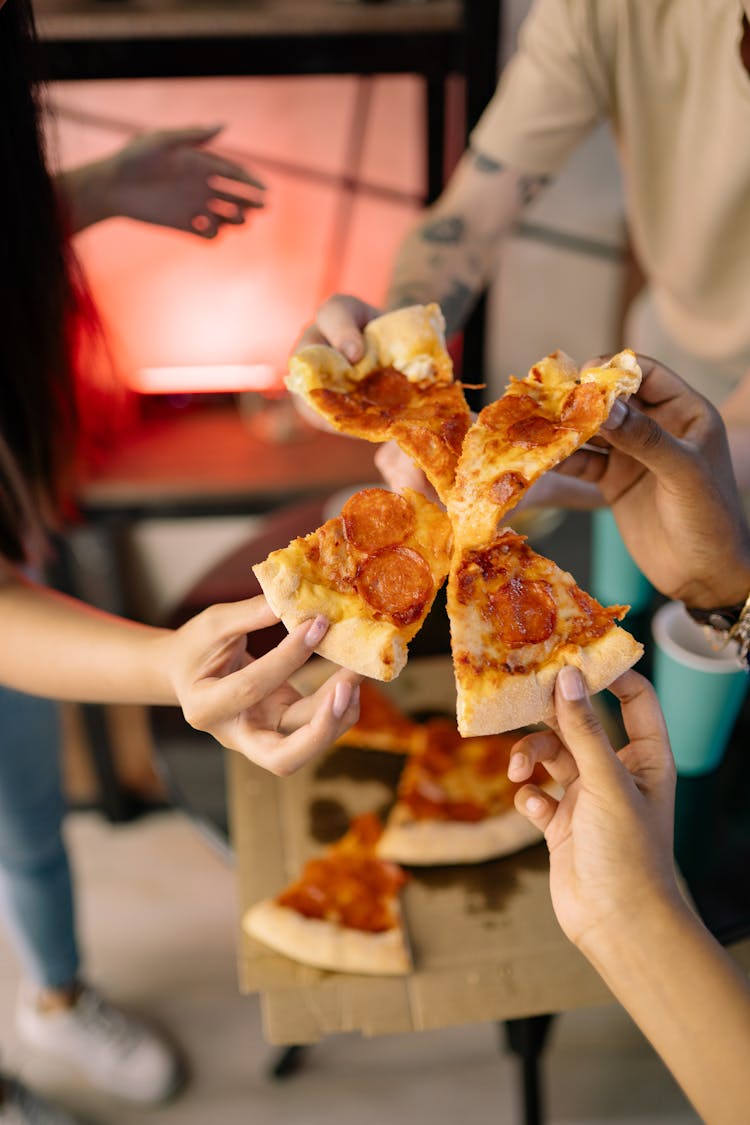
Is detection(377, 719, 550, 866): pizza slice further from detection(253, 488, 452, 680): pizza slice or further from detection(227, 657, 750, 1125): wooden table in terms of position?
detection(253, 488, 452, 680): pizza slice

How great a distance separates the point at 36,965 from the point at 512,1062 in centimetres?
110

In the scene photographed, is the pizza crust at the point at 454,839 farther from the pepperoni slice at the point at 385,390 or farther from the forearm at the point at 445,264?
the forearm at the point at 445,264

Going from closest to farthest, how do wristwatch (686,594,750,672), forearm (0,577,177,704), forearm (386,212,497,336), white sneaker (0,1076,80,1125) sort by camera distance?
forearm (0,577,177,704)
wristwatch (686,594,750,672)
forearm (386,212,497,336)
white sneaker (0,1076,80,1125)

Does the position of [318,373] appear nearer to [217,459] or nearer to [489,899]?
[489,899]

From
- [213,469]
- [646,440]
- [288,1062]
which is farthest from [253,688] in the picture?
[213,469]

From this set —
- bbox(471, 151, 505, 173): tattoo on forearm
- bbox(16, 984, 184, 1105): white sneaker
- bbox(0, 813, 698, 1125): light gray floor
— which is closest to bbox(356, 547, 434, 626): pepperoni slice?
bbox(471, 151, 505, 173): tattoo on forearm

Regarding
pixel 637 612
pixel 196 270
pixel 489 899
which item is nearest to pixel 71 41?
pixel 196 270

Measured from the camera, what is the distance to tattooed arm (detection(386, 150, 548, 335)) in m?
1.76

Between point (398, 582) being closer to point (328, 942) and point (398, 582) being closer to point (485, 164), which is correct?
point (328, 942)

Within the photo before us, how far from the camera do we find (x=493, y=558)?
107 centimetres

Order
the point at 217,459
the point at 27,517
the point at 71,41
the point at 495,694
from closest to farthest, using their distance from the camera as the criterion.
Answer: the point at 495,694, the point at 71,41, the point at 27,517, the point at 217,459

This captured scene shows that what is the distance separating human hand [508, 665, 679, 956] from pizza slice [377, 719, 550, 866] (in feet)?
1.03

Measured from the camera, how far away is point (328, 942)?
4.55 ft

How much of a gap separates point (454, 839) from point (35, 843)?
875 millimetres
